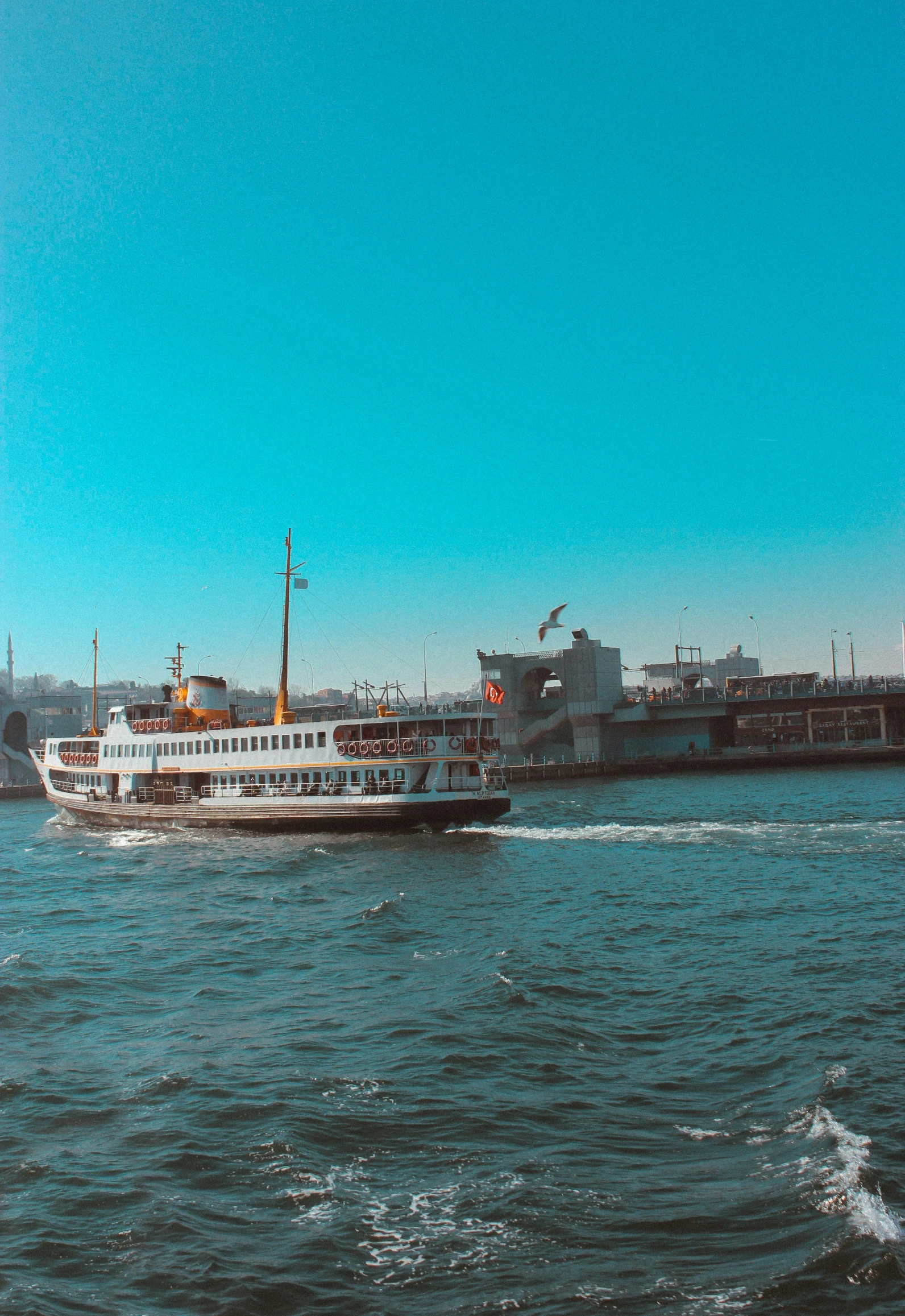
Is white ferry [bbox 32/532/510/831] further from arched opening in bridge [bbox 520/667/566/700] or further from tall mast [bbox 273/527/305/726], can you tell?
arched opening in bridge [bbox 520/667/566/700]

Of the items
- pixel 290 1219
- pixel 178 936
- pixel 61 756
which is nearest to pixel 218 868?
pixel 178 936

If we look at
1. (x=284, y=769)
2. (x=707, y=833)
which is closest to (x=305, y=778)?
(x=284, y=769)

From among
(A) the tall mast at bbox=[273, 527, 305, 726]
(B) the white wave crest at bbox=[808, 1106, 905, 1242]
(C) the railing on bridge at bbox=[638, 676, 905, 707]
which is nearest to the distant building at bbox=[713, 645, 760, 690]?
(C) the railing on bridge at bbox=[638, 676, 905, 707]

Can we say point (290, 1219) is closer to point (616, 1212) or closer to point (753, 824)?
point (616, 1212)

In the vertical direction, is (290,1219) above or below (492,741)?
below

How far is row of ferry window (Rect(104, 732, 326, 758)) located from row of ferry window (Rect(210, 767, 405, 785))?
133 centimetres

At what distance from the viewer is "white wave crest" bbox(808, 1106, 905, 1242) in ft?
31.0

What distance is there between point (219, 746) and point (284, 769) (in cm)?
571

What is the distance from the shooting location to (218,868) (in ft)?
123

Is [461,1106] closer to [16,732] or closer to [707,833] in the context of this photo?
[707,833]

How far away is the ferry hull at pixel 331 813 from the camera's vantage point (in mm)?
42906

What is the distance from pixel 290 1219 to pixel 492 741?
114 feet

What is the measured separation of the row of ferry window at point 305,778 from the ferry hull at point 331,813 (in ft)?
3.56

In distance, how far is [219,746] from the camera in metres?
51.6
